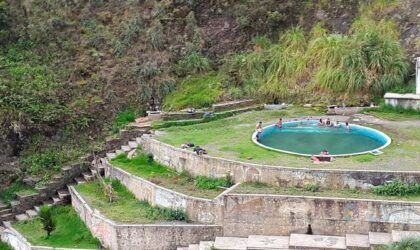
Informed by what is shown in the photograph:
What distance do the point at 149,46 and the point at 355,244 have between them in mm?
13220

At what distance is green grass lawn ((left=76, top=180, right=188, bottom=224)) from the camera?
60.2 feet

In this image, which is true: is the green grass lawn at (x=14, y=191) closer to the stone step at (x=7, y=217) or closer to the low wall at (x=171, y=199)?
the stone step at (x=7, y=217)

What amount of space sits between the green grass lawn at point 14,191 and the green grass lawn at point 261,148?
14.0 feet

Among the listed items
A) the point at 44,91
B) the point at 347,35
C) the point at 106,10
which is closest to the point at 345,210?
the point at 347,35

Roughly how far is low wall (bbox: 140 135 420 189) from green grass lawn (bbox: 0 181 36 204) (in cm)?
509

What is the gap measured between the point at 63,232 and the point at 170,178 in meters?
3.32

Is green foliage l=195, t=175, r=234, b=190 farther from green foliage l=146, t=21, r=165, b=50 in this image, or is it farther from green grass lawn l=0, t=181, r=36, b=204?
green foliage l=146, t=21, r=165, b=50

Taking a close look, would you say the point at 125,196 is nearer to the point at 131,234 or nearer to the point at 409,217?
the point at 131,234

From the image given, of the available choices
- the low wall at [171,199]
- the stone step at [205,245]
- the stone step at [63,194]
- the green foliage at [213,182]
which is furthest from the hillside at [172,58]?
the stone step at [205,245]

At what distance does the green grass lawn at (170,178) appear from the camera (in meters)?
18.7

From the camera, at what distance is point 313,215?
56.1 feet

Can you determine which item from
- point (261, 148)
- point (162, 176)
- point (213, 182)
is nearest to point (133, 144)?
point (162, 176)

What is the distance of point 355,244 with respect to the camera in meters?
16.2

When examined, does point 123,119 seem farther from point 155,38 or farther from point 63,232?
point 63,232
